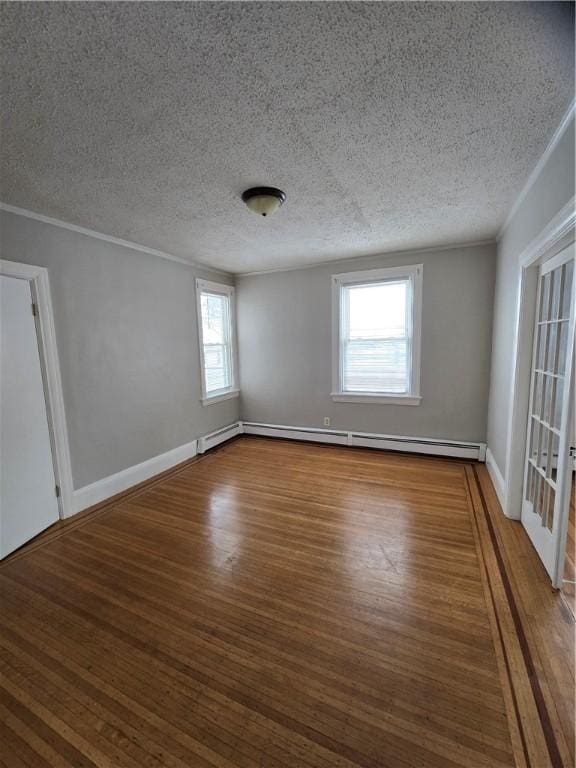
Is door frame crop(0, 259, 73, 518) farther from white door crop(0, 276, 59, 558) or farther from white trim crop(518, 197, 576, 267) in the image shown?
white trim crop(518, 197, 576, 267)

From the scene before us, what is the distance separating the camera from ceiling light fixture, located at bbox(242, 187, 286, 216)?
7.90ft

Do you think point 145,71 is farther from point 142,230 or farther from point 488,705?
→ point 488,705

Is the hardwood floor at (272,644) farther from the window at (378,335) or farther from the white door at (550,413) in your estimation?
the window at (378,335)

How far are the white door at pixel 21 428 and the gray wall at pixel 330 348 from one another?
119 inches

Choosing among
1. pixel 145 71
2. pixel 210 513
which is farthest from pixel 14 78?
pixel 210 513

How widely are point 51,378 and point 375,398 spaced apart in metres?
3.65

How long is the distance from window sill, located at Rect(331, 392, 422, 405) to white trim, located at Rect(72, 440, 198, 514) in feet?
7.01

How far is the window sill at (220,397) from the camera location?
190 inches

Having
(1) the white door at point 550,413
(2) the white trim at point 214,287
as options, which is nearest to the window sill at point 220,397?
(2) the white trim at point 214,287

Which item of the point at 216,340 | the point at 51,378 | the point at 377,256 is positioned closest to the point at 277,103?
the point at 51,378

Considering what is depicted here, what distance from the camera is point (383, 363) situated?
453 cm

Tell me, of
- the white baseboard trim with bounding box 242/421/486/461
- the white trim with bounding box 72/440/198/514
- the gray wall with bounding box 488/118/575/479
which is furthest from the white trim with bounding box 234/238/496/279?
the white trim with bounding box 72/440/198/514

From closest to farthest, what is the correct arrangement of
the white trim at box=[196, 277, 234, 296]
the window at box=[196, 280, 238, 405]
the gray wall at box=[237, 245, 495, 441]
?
the gray wall at box=[237, 245, 495, 441] < the white trim at box=[196, 277, 234, 296] < the window at box=[196, 280, 238, 405]

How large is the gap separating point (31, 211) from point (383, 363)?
3971 mm
